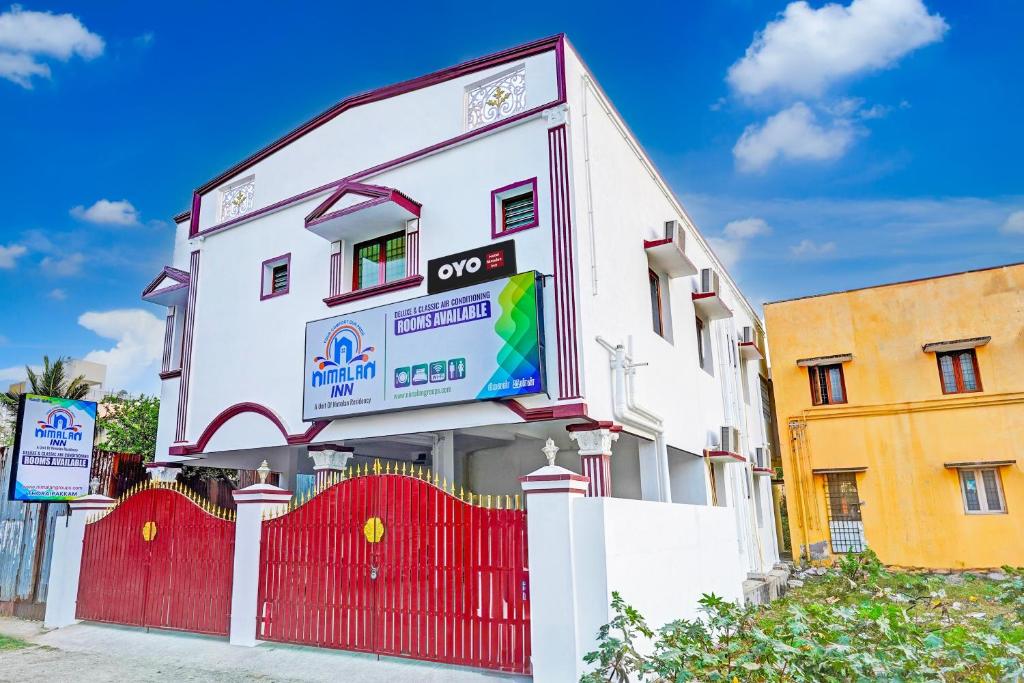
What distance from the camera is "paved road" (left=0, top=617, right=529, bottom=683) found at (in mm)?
6270

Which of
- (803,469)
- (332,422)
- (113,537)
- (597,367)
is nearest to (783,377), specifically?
(803,469)

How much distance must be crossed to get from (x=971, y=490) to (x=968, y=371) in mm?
2799

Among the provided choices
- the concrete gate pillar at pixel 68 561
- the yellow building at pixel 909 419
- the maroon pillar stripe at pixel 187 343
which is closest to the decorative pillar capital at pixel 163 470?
the maroon pillar stripe at pixel 187 343

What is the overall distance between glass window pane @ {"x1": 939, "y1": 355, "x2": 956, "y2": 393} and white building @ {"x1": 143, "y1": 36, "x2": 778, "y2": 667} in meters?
5.94

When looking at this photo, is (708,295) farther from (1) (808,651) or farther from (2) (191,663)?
(2) (191,663)

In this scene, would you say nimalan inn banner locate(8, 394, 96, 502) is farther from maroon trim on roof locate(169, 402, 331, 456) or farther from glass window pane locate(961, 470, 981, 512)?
glass window pane locate(961, 470, 981, 512)

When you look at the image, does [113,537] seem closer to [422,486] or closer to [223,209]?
[422,486]

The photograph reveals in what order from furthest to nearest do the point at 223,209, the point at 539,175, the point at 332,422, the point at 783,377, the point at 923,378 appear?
1. the point at 783,377
2. the point at 923,378
3. the point at 223,209
4. the point at 332,422
5. the point at 539,175

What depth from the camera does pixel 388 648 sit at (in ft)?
21.9

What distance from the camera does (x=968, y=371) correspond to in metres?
17.0

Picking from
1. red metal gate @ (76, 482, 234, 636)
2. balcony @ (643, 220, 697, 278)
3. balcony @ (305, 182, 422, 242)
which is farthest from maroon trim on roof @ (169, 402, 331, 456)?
balcony @ (643, 220, 697, 278)

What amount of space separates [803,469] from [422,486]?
13.9 meters

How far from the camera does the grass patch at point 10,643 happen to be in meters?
8.14

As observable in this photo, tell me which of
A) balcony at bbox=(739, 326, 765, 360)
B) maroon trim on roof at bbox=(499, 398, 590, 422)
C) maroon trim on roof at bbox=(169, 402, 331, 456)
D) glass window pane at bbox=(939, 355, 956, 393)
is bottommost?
maroon trim on roof at bbox=(499, 398, 590, 422)
